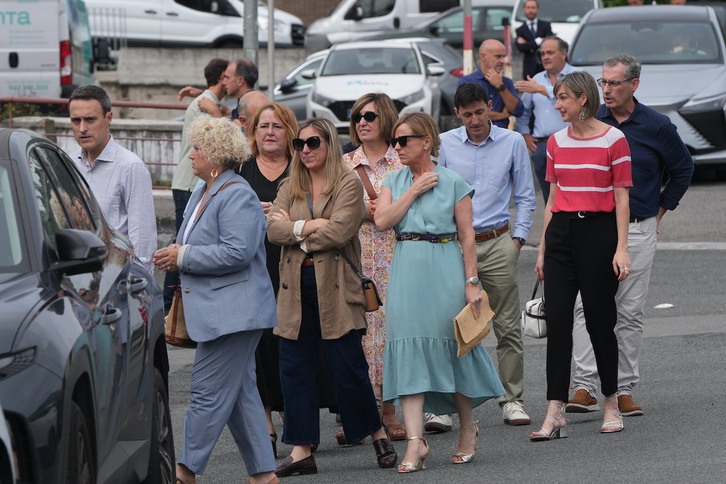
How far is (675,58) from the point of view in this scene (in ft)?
56.4

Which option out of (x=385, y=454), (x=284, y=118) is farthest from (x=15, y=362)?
(x=284, y=118)

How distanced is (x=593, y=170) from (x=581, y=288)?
26.3 inches

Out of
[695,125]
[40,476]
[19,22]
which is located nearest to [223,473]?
[40,476]

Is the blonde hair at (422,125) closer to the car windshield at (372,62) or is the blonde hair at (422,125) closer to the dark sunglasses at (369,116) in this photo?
the dark sunglasses at (369,116)

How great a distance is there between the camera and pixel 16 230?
15.5 ft

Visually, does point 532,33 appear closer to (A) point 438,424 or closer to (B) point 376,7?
(B) point 376,7

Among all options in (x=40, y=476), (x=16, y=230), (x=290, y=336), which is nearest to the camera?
(x=40, y=476)

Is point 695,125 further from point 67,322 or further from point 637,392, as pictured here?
point 67,322

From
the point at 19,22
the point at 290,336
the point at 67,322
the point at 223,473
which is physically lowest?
the point at 223,473

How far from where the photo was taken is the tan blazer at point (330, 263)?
6.81m

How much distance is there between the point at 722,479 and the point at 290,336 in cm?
224

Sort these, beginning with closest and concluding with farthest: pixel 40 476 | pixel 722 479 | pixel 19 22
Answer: pixel 40 476, pixel 722 479, pixel 19 22

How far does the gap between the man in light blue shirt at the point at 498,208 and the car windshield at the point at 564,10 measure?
18809 millimetres

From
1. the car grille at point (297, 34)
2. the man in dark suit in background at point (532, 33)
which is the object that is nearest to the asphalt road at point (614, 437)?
the man in dark suit in background at point (532, 33)
